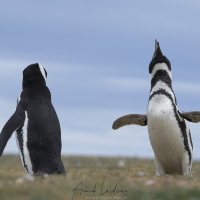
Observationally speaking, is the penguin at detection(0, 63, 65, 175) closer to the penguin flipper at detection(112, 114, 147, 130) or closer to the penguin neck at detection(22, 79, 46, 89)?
the penguin neck at detection(22, 79, 46, 89)

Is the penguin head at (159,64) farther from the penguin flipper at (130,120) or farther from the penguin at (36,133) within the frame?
the penguin at (36,133)

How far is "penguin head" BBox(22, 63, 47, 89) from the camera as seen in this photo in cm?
1092

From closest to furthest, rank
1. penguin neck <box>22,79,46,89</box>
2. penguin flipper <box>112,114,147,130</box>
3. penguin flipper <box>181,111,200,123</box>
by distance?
penguin neck <box>22,79,46,89</box> < penguin flipper <box>181,111,200,123</box> < penguin flipper <box>112,114,147,130</box>

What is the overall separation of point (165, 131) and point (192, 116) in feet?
2.74

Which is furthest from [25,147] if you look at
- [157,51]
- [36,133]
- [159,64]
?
[157,51]

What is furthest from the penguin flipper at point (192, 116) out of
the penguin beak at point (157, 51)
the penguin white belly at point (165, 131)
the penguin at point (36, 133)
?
the penguin at point (36, 133)

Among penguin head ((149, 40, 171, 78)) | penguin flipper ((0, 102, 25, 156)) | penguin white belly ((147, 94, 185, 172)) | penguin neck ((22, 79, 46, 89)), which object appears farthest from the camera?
penguin head ((149, 40, 171, 78))

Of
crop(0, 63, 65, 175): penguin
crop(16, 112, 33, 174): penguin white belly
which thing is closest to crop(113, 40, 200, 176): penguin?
crop(0, 63, 65, 175): penguin

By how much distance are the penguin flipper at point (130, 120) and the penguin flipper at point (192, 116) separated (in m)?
0.98

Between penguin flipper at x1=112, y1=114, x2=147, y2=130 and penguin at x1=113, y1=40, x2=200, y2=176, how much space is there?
0.62 meters

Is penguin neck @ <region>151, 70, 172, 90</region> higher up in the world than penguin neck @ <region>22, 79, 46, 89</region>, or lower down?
higher up

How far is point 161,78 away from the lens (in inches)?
447

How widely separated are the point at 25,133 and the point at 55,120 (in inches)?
23.6

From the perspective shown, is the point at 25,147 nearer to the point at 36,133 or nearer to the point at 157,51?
the point at 36,133
